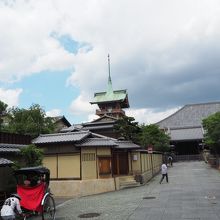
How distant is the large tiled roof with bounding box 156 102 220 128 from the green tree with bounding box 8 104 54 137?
146 ft

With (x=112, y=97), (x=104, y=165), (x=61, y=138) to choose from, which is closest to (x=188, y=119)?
(x=112, y=97)

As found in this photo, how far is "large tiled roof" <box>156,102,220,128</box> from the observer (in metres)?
79.4

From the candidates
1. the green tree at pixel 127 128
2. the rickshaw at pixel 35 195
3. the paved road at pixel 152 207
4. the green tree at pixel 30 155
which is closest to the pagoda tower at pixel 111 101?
the green tree at pixel 127 128

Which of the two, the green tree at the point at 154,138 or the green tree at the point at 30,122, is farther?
the green tree at the point at 154,138

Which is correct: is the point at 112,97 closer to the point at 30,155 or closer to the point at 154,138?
the point at 154,138

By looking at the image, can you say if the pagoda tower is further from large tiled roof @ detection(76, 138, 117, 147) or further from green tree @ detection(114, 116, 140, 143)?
large tiled roof @ detection(76, 138, 117, 147)

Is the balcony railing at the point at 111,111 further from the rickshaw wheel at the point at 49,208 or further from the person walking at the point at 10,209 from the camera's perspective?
the person walking at the point at 10,209

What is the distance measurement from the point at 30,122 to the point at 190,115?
169 ft

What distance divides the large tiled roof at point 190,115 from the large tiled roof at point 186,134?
12.7 feet

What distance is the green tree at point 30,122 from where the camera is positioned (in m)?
37.6

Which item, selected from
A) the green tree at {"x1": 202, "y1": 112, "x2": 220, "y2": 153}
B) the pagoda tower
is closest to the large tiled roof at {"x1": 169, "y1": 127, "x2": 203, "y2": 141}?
the pagoda tower

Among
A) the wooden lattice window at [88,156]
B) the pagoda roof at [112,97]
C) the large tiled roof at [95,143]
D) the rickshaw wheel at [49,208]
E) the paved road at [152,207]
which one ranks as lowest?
the paved road at [152,207]

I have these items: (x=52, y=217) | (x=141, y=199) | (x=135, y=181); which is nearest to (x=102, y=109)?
(x=135, y=181)

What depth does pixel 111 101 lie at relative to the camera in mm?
73062
